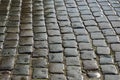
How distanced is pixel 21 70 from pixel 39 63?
316 mm

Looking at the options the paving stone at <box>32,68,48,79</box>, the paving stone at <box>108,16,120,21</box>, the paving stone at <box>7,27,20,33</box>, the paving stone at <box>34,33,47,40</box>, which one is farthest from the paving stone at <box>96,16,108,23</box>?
the paving stone at <box>32,68,48,79</box>

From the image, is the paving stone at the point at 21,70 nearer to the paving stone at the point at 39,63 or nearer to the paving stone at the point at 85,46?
the paving stone at the point at 39,63

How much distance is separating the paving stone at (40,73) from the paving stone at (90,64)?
62 centimetres

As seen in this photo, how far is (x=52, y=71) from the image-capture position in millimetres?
3756

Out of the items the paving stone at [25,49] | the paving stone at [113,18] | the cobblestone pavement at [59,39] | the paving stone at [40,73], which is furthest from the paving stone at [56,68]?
the paving stone at [113,18]

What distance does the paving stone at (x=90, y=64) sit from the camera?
12.5ft

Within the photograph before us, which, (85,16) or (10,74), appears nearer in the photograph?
(10,74)

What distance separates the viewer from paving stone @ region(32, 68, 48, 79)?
363cm

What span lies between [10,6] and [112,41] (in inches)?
104

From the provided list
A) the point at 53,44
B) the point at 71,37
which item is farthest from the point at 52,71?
the point at 71,37

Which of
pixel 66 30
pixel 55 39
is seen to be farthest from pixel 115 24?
pixel 55 39

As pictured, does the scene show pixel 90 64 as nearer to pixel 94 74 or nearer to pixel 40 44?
pixel 94 74

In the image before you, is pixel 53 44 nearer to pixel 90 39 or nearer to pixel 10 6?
pixel 90 39

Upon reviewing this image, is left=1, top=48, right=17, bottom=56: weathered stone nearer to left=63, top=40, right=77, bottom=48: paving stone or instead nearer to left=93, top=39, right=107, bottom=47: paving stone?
left=63, top=40, right=77, bottom=48: paving stone
